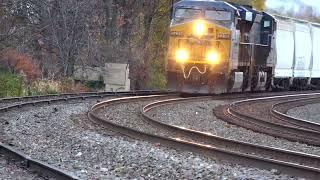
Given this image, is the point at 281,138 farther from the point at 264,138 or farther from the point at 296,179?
the point at 296,179

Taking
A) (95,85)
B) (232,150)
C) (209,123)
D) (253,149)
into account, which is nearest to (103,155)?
(232,150)

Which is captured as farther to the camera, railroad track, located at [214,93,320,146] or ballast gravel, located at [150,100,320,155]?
railroad track, located at [214,93,320,146]

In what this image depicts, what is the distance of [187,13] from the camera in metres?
21.3

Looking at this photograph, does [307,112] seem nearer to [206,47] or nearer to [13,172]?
[206,47]

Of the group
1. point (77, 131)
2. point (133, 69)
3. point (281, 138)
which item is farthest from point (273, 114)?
point (133, 69)

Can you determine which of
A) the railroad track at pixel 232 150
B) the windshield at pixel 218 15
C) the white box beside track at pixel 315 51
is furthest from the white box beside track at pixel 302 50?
the railroad track at pixel 232 150

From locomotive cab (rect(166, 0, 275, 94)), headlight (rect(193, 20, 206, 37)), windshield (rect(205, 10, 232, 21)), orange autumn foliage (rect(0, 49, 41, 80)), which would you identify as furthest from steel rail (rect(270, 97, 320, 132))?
orange autumn foliage (rect(0, 49, 41, 80))

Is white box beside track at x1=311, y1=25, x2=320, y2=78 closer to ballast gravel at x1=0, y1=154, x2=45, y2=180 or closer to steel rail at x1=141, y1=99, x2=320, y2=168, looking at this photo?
steel rail at x1=141, y1=99, x2=320, y2=168

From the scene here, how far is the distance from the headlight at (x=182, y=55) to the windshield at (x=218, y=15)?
4.99 ft

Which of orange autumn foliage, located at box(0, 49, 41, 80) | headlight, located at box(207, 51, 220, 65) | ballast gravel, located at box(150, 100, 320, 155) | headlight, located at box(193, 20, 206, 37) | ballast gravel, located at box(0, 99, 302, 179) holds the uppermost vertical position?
headlight, located at box(193, 20, 206, 37)

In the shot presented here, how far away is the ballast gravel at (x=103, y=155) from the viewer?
808 centimetres

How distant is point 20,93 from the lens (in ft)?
70.6

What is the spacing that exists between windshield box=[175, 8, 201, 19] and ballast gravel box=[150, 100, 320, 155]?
11.5 feet

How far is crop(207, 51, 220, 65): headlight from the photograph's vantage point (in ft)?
67.6
